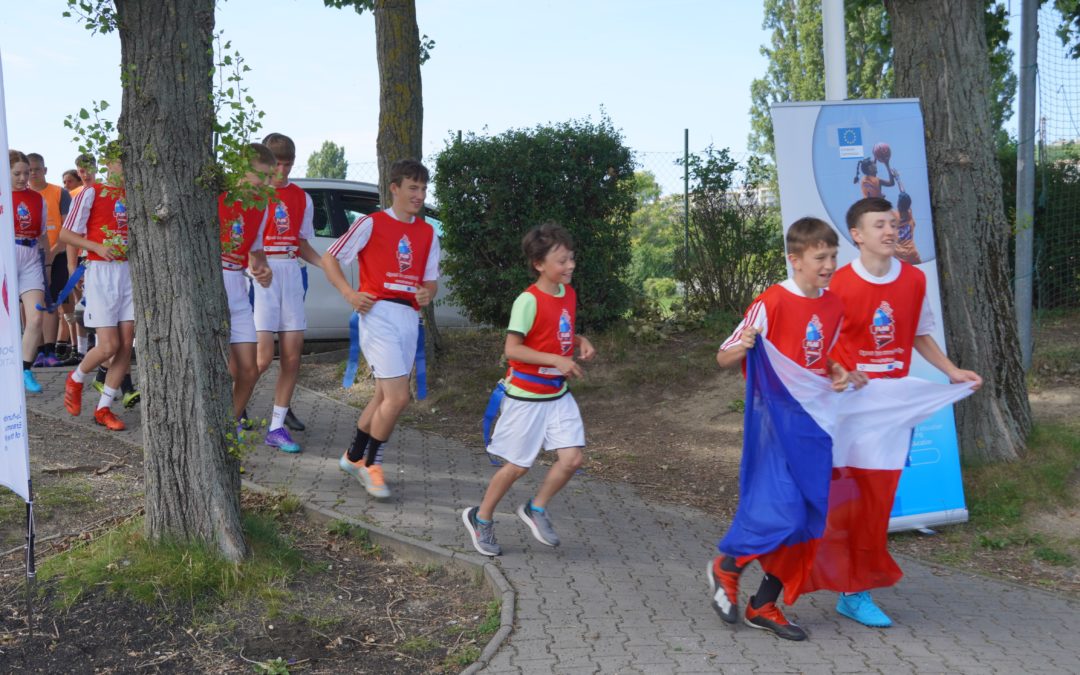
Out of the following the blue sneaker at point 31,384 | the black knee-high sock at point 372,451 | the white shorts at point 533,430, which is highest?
the white shorts at point 533,430

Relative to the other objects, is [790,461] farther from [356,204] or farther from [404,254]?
[356,204]

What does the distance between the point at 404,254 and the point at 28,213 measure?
4.52m

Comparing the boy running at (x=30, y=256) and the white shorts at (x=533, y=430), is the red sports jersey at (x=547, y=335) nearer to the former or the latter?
the white shorts at (x=533, y=430)

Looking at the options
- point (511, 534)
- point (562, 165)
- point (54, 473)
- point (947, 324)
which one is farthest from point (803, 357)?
point (562, 165)

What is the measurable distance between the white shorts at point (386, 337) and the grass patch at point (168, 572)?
154 cm

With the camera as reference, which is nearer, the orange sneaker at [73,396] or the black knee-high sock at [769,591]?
the black knee-high sock at [769,591]

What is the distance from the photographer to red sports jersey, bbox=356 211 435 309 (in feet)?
21.2

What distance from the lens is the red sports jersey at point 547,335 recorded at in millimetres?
5406

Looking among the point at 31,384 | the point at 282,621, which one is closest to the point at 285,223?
the point at 31,384

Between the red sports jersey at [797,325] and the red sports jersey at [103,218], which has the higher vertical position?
the red sports jersey at [103,218]

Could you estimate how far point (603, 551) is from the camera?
5.80 m

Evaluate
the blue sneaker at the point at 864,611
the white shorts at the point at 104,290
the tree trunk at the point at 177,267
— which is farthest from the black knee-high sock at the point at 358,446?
the blue sneaker at the point at 864,611

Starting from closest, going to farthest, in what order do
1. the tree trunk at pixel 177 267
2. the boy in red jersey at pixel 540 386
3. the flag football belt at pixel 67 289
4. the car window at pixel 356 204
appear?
the tree trunk at pixel 177 267, the boy in red jersey at pixel 540 386, the flag football belt at pixel 67 289, the car window at pixel 356 204

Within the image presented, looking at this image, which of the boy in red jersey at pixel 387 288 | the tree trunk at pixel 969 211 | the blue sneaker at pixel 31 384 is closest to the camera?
the boy in red jersey at pixel 387 288
